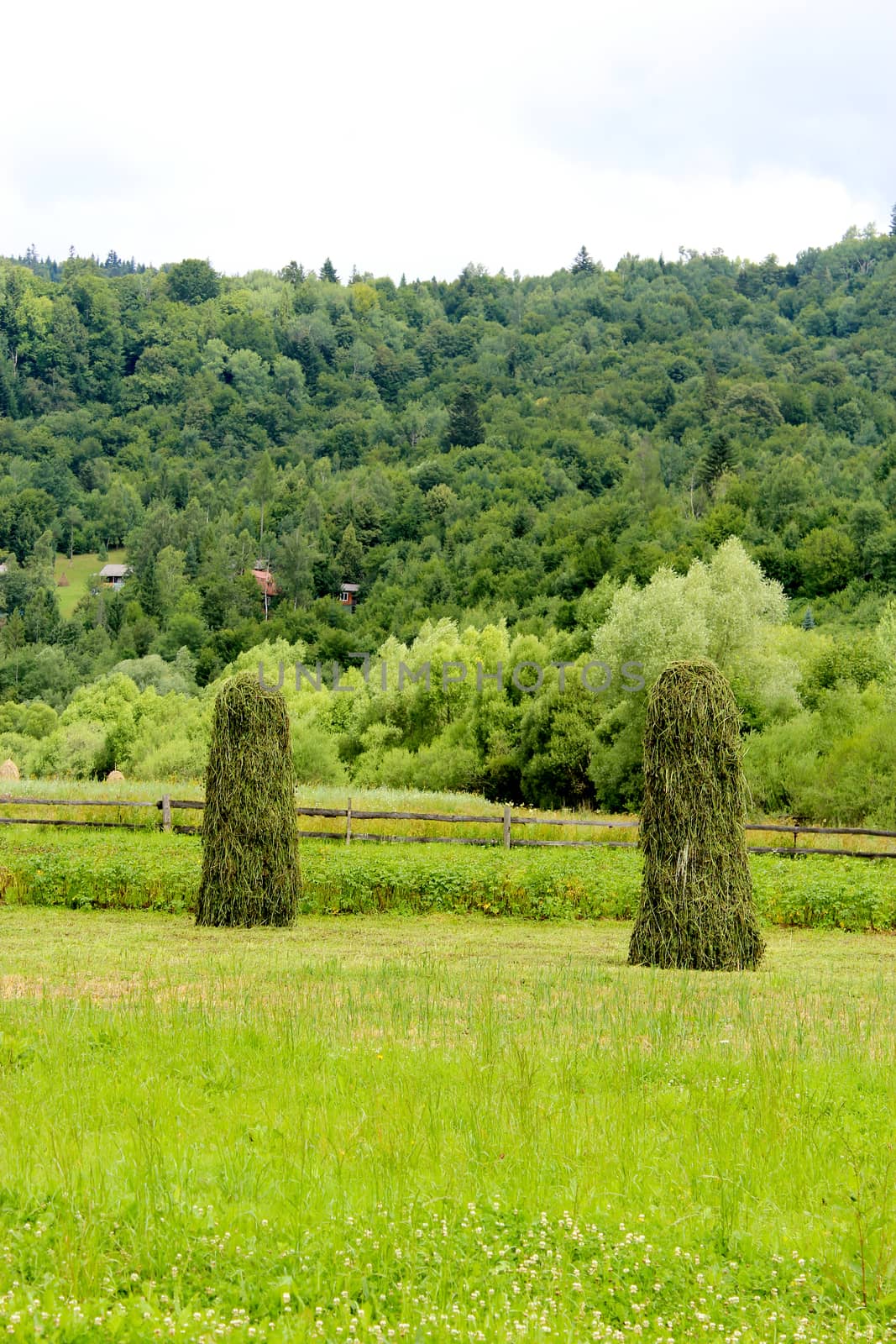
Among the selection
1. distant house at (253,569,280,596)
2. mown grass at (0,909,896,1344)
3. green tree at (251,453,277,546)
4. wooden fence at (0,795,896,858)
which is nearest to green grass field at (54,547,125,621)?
green tree at (251,453,277,546)

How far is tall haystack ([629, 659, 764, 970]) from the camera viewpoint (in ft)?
40.5

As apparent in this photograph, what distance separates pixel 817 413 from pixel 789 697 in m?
94.1

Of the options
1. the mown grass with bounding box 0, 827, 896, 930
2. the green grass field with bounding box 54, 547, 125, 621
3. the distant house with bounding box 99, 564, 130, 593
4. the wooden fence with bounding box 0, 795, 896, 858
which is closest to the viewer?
the mown grass with bounding box 0, 827, 896, 930

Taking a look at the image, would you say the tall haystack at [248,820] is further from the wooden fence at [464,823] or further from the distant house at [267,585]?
the distant house at [267,585]

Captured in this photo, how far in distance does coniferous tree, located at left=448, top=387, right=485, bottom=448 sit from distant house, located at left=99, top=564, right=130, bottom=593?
134 feet

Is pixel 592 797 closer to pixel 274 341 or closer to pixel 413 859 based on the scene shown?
pixel 413 859

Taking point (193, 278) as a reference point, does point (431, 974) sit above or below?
below

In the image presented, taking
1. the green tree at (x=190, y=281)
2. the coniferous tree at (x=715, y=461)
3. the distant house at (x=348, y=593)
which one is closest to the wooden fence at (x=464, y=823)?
the distant house at (x=348, y=593)

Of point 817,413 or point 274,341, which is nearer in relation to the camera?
point 817,413

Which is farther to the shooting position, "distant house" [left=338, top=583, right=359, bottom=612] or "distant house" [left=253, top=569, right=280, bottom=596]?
"distant house" [left=253, top=569, right=280, bottom=596]

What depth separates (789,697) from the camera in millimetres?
40656

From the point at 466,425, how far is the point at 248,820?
128935mm

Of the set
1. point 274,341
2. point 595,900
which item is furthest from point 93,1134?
point 274,341

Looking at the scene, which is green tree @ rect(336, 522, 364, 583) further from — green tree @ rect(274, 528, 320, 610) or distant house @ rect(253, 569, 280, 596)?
distant house @ rect(253, 569, 280, 596)
